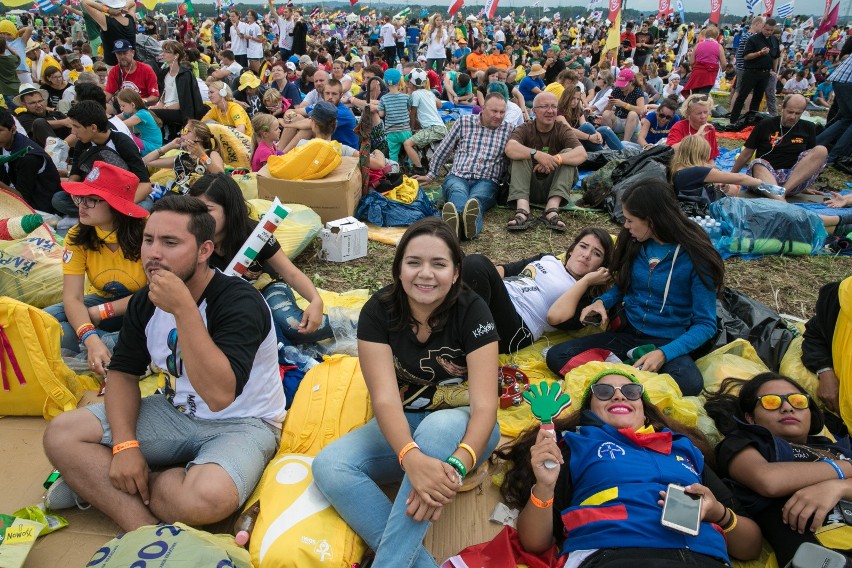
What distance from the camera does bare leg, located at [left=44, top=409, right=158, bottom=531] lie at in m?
→ 2.19

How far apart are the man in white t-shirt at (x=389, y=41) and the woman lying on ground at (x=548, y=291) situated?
1556 cm

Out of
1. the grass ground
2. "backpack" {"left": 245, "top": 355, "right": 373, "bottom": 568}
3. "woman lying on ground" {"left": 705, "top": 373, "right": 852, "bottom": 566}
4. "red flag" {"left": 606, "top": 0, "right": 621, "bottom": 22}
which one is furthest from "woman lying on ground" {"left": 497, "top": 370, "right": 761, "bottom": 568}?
"red flag" {"left": 606, "top": 0, "right": 621, "bottom": 22}

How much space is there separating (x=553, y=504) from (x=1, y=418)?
9.51 feet

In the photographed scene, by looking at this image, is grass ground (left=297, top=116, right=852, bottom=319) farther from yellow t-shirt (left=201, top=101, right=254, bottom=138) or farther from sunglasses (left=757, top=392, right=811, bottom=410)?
yellow t-shirt (left=201, top=101, right=254, bottom=138)

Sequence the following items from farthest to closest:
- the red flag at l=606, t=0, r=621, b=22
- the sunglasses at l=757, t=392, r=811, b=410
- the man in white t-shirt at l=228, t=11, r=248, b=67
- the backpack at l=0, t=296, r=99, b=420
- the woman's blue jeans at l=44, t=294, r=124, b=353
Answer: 1. the red flag at l=606, t=0, r=621, b=22
2. the man in white t-shirt at l=228, t=11, r=248, b=67
3. the woman's blue jeans at l=44, t=294, r=124, b=353
4. the backpack at l=0, t=296, r=99, b=420
5. the sunglasses at l=757, t=392, r=811, b=410

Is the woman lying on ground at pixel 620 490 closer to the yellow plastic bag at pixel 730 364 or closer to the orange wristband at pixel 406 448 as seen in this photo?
the orange wristband at pixel 406 448

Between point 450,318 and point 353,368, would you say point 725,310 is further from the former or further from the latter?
point 353,368

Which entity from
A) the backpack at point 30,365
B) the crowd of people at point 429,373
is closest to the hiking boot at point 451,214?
the crowd of people at point 429,373

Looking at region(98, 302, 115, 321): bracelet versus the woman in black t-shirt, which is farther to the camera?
region(98, 302, 115, 321): bracelet

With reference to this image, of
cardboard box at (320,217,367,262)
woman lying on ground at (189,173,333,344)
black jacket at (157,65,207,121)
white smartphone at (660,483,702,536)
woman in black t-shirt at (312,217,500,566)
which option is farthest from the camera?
black jacket at (157,65,207,121)

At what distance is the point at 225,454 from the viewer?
2234 millimetres

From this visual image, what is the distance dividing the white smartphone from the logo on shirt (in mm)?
225

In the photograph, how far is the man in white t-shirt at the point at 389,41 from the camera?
1730 centimetres

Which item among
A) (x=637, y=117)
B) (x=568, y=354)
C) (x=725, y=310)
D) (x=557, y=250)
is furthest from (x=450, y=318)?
(x=637, y=117)
